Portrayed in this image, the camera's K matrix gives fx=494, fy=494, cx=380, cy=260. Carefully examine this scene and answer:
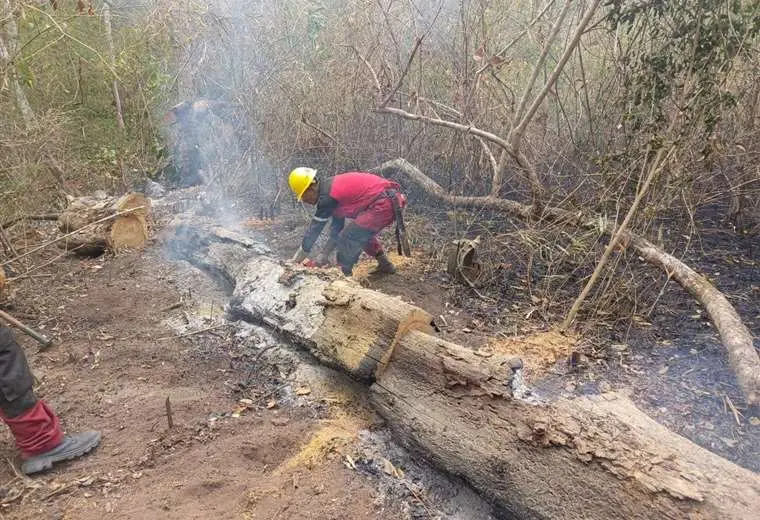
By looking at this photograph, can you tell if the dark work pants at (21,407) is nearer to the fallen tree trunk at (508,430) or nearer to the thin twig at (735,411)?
the fallen tree trunk at (508,430)

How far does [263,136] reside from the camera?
7051 mm

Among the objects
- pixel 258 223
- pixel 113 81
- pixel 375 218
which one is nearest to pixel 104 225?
pixel 258 223

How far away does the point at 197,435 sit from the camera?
8.86 feet

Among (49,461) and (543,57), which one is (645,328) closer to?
(543,57)

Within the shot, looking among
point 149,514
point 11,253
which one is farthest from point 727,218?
point 11,253

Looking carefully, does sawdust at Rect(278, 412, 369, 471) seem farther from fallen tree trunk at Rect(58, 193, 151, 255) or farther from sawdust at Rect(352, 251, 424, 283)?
fallen tree trunk at Rect(58, 193, 151, 255)

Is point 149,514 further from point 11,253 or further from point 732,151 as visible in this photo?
point 732,151

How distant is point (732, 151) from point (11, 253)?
685 centimetres

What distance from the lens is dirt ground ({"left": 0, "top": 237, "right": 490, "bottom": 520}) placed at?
88.5 inches

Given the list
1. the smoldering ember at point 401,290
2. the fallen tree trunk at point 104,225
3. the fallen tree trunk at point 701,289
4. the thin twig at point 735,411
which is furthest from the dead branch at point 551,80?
the fallen tree trunk at point 104,225

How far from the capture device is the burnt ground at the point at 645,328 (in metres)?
2.87

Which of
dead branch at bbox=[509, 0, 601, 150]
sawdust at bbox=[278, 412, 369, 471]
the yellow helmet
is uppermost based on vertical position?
dead branch at bbox=[509, 0, 601, 150]

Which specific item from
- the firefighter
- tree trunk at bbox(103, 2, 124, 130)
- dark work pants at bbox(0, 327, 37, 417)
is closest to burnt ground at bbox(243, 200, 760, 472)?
the firefighter

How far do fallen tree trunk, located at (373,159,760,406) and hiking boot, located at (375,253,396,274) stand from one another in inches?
47.4
